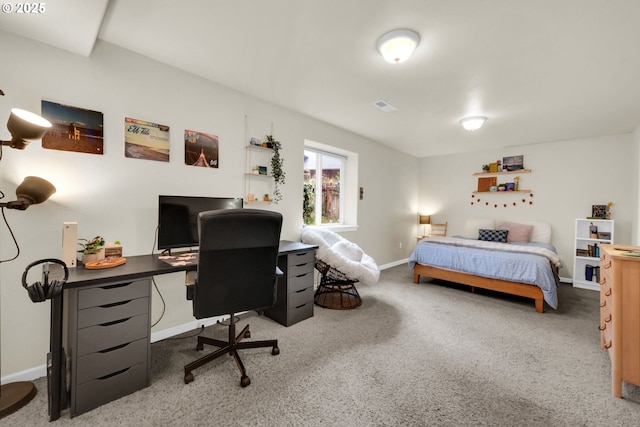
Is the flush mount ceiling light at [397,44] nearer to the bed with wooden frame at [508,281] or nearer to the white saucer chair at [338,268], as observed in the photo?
the white saucer chair at [338,268]

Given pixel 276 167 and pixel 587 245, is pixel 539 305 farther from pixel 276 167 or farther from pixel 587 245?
pixel 276 167

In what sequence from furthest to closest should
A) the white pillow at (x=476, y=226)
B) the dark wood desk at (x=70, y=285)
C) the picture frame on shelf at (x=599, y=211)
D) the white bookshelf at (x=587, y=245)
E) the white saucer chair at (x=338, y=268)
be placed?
the white pillow at (x=476, y=226), the picture frame on shelf at (x=599, y=211), the white bookshelf at (x=587, y=245), the white saucer chair at (x=338, y=268), the dark wood desk at (x=70, y=285)

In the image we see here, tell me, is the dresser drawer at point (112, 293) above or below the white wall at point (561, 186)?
below

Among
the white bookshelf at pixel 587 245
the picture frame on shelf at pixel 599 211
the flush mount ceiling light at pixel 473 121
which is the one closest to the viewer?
the flush mount ceiling light at pixel 473 121

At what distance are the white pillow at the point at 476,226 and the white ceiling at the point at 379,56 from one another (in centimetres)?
233

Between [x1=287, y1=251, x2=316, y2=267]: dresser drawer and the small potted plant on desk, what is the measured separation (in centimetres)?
151

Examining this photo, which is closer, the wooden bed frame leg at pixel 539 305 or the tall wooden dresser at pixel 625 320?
the tall wooden dresser at pixel 625 320

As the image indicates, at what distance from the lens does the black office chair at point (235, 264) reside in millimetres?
1660

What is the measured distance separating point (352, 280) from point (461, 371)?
5.01 feet

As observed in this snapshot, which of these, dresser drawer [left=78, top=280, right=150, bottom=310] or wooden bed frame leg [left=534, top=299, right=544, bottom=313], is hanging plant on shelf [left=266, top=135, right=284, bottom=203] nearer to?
dresser drawer [left=78, top=280, right=150, bottom=310]

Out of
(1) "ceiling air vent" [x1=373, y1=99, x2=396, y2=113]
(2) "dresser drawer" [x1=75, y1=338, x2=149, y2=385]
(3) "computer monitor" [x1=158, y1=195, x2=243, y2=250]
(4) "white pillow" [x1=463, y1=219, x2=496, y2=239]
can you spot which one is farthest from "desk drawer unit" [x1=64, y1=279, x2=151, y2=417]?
(4) "white pillow" [x1=463, y1=219, x2=496, y2=239]

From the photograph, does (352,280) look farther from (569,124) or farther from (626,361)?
(569,124)

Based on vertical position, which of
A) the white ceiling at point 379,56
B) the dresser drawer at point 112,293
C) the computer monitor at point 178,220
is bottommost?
the dresser drawer at point 112,293

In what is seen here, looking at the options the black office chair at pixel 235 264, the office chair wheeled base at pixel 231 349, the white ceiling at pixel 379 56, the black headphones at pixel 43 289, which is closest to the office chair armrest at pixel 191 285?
the black office chair at pixel 235 264
